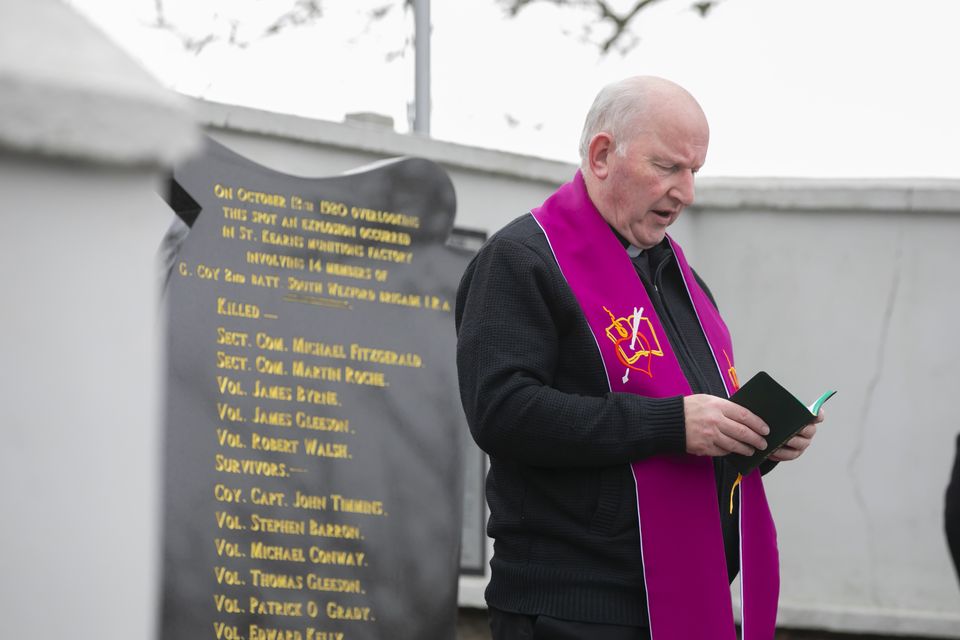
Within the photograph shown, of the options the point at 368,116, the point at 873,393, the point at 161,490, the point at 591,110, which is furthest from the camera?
the point at 873,393

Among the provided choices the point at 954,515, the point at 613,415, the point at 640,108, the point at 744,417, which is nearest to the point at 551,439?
the point at 613,415

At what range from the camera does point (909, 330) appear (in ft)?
21.4

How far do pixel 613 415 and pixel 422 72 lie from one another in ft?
12.5

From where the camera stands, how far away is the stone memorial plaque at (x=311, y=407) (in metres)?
4.30

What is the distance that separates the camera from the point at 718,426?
2.75 meters

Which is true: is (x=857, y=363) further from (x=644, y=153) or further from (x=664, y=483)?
(x=664, y=483)

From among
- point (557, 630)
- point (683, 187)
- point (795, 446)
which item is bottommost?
point (557, 630)

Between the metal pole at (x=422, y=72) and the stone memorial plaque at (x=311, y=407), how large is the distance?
148 centimetres

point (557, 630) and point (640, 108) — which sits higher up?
point (640, 108)

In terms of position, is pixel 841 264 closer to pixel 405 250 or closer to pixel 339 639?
pixel 405 250

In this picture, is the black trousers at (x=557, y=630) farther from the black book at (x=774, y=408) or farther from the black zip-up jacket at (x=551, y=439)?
the black book at (x=774, y=408)

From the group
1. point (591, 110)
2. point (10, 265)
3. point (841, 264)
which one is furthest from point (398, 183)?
point (10, 265)

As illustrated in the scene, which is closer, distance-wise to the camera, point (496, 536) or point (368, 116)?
point (496, 536)

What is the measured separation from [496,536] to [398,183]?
2.14 metres
